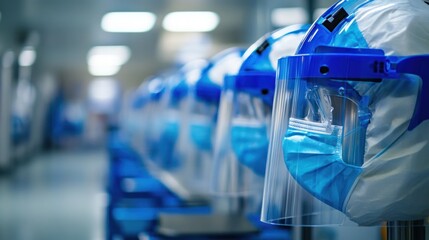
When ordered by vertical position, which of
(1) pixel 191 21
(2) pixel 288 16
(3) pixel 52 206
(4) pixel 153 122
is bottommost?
(3) pixel 52 206

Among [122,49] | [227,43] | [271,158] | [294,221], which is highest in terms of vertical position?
[122,49]

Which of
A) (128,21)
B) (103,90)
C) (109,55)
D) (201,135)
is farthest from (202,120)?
(103,90)

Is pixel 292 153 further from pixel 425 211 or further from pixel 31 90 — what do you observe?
pixel 31 90

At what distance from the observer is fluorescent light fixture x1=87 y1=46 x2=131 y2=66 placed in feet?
46.2

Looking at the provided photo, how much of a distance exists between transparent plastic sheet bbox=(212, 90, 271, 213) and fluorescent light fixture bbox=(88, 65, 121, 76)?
17.4 m

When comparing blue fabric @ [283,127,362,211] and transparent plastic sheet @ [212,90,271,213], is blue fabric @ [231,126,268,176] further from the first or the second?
blue fabric @ [283,127,362,211]

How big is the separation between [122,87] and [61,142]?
2.77 metres

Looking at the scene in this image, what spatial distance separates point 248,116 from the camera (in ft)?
6.58

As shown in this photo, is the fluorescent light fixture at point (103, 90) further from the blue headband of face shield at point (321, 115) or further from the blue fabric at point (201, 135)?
the blue headband of face shield at point (321, 115)

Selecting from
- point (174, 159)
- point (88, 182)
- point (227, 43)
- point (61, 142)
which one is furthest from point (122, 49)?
point (174, 159)

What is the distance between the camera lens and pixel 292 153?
133cm

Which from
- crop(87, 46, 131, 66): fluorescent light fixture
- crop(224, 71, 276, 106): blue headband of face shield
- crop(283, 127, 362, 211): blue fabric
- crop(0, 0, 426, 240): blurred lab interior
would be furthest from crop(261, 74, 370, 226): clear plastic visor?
crop(87, 46, 131, 66): fluorescent light fixture

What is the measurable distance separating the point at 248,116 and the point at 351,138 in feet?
2.44

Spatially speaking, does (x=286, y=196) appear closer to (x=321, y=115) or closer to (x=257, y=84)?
(x=321, y=115)
